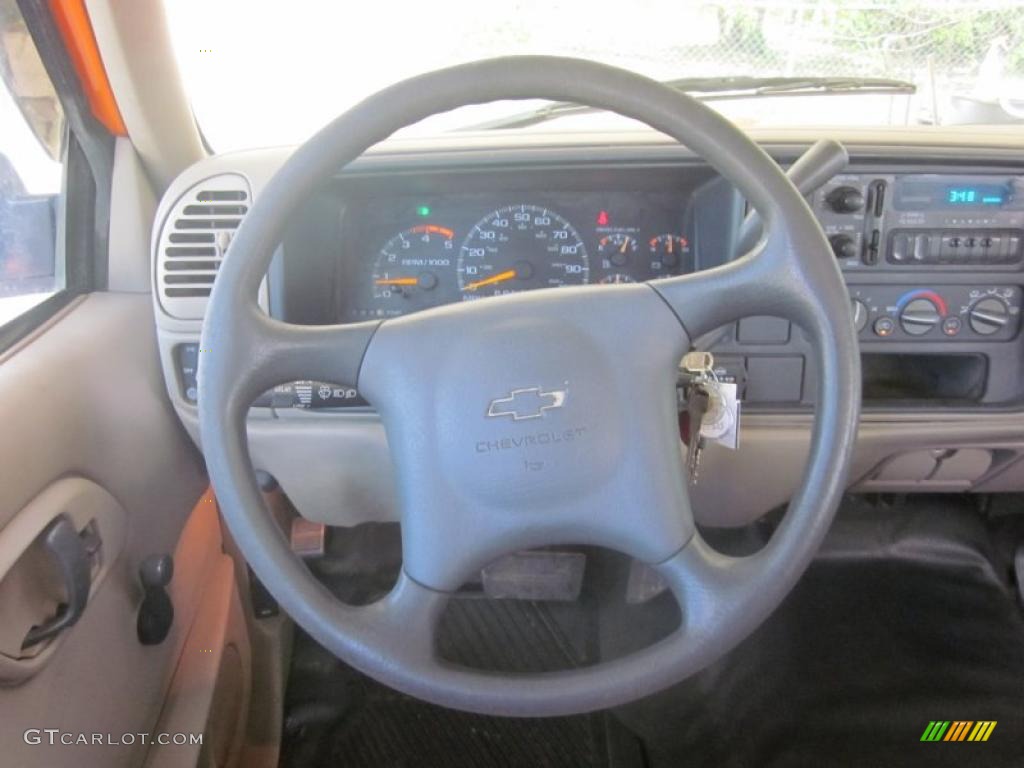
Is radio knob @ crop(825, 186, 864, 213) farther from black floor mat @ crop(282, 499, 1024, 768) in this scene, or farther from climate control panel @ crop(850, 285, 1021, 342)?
black floor mat @ crop(282, 499, 1024, 768)

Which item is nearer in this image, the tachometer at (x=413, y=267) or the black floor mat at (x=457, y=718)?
the tachometer at (x=413, y=267)

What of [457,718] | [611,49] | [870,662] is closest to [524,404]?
[611,49]

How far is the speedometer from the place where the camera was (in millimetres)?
1271

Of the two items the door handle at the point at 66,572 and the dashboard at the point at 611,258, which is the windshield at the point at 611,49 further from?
the door handle at the point at 66,572

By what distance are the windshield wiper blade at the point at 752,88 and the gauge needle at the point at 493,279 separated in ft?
0.93

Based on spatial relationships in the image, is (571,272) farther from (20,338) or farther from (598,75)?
(20,338)

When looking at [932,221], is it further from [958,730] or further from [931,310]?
[958,730]

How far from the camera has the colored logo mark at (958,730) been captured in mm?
1571

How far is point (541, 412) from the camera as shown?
2.97 ft

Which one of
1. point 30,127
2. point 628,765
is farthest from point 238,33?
point 628,765

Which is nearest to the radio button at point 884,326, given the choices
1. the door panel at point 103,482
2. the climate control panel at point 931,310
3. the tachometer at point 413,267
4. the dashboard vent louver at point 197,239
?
the climate control panel at point 931,310

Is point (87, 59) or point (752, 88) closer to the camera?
point (87, 59)

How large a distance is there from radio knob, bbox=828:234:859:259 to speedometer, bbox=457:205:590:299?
32cm
